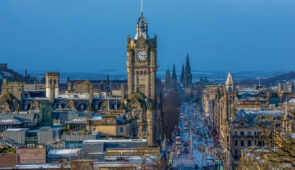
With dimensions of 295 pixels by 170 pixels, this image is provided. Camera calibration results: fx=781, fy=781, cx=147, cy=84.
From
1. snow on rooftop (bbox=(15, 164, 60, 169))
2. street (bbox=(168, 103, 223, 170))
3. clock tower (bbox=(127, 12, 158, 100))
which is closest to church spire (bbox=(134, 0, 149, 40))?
clock tower (bbox=(127, 12, 158, 100))

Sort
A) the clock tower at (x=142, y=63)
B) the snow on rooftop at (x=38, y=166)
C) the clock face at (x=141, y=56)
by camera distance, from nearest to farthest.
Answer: the snow on rooftop at (x=38, y=166)
the clock tower at (x=142, y=63)
the clock face at (x=141, y=56)

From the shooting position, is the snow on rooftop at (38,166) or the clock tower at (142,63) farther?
the clock tower at (142,63)

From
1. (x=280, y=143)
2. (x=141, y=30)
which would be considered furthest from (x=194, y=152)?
(x=280, y=143)

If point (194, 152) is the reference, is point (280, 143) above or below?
above

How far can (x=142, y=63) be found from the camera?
13138 cm

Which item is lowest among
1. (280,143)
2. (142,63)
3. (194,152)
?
(194,152)

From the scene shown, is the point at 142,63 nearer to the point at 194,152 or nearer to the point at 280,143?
the point at 194,152

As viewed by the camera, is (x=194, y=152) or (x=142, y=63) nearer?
(x=142, y=63)

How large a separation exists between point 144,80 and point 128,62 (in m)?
4.10

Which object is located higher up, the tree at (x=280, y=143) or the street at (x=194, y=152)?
the tree at (x=280, y=143)

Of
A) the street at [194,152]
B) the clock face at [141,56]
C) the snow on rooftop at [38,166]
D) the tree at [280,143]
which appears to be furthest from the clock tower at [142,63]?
the tree at [280,143]

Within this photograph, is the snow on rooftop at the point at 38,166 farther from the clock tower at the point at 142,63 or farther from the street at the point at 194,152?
the clock tower at the point at 142,63

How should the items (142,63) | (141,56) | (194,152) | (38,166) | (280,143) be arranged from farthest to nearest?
(194,152), (142,63), (141,56), (38,166), (280,143)

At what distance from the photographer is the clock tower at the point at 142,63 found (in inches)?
5133
